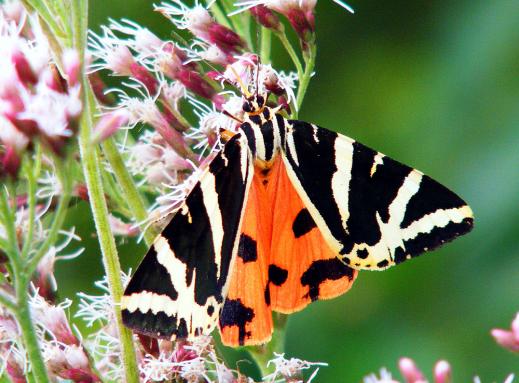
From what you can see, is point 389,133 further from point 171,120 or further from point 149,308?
point 149,308

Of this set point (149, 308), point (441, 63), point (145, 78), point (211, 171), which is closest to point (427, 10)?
point (441, 63)

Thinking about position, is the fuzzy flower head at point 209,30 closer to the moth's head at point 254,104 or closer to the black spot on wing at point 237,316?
the moth's head at point 254,104

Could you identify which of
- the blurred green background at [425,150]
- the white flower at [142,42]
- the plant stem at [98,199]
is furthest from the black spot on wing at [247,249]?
the blurred green background at [425,150]

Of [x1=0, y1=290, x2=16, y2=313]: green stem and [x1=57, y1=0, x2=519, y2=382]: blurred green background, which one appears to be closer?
[x1=0, y1=290, x2=16, y2=313]: green stem

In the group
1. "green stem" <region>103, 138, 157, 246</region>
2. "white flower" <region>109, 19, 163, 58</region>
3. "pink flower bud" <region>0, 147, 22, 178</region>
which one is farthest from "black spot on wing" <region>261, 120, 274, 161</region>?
"pink flower bud" <region>0, 147, 22, 178</region>

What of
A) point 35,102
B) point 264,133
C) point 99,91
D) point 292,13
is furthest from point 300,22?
point 35,102

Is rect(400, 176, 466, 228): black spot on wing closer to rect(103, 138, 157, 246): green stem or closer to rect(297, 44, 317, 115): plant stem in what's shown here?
rect(297, 44, 317, 115): plant stem
